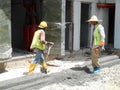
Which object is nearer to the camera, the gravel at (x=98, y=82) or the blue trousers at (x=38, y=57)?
the gravel at (x=98, y=82)

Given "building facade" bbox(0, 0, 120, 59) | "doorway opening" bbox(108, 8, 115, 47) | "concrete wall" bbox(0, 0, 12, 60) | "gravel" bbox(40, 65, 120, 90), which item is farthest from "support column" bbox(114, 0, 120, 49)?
Answer: "concrete wall" bbox(0, 0, 12, 60)

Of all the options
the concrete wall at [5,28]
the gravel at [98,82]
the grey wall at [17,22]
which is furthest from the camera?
the grey wall at [17,22]

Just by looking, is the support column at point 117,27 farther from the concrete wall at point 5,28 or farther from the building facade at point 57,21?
the concrete wall at point 5,28

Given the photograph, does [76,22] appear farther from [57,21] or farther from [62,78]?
[62,78]

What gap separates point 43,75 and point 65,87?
1.01 meters

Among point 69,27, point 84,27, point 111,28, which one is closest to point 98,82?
point 69,27

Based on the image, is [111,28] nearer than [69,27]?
No

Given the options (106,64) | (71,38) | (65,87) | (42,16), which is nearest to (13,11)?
(42,16)

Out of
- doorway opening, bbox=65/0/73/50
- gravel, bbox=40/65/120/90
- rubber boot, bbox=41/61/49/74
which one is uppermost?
doorway opening, bbox=65/0/73/50

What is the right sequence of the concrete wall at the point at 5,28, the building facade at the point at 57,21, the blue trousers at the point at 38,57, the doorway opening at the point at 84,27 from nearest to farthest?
1. the blue trousers at the point at 38,57
2. the concrete wall at the point at 5,28
3. the building facade at the point at 57,21
4. the doorway opening at the point at 84,27

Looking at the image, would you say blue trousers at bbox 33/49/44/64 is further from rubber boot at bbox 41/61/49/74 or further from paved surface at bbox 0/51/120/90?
paved surface at bbox 0/51/120/90

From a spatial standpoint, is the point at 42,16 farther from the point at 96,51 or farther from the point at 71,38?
the point at 96,51

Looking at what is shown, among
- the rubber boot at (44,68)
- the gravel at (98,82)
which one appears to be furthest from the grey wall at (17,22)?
the gravel at (98,82)

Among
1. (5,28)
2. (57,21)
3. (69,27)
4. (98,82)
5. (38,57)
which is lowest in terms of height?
(98,82)
